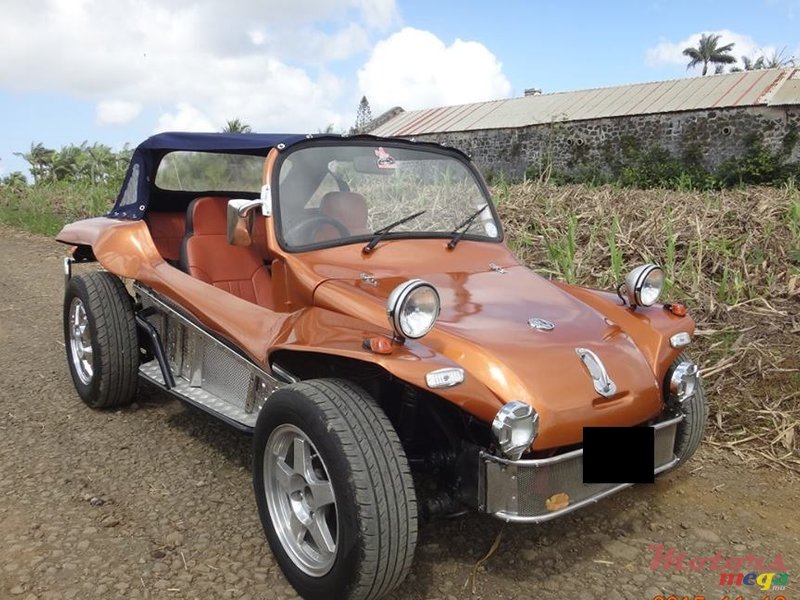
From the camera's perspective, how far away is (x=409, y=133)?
2542 cm

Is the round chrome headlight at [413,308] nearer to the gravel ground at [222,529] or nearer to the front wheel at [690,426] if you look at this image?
the gravel ground at [222,529]

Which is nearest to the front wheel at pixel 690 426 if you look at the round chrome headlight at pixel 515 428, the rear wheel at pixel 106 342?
the round chrome headlight at pixel 515 428

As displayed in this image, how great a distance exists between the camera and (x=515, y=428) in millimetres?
2295

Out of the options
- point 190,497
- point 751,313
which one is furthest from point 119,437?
point 751,313

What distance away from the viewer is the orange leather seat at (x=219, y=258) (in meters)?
4.17

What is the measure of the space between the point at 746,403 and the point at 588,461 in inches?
92.1

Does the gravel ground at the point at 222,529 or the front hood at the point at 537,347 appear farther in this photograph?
the gravel ground at the point at 222,529

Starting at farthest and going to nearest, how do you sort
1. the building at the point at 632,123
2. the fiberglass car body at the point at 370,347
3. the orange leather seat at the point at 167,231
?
the building at the point at 632,123, the orange leather seat at the point at 167,231, the fiberglass car body at the point at 370,347

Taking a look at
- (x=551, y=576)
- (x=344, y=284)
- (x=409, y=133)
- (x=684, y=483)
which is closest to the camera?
(x=551, y=576)

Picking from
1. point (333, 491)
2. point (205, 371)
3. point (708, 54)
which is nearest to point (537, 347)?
point (333, 491)

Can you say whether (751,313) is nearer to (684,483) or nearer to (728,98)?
(684,483)

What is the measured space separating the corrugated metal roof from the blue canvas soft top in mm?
15636

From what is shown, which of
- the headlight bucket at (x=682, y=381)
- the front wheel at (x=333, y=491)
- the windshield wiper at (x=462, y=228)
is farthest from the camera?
the windshield wiper at (x=462, y=228)

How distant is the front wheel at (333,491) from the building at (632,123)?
1587 centimetres
